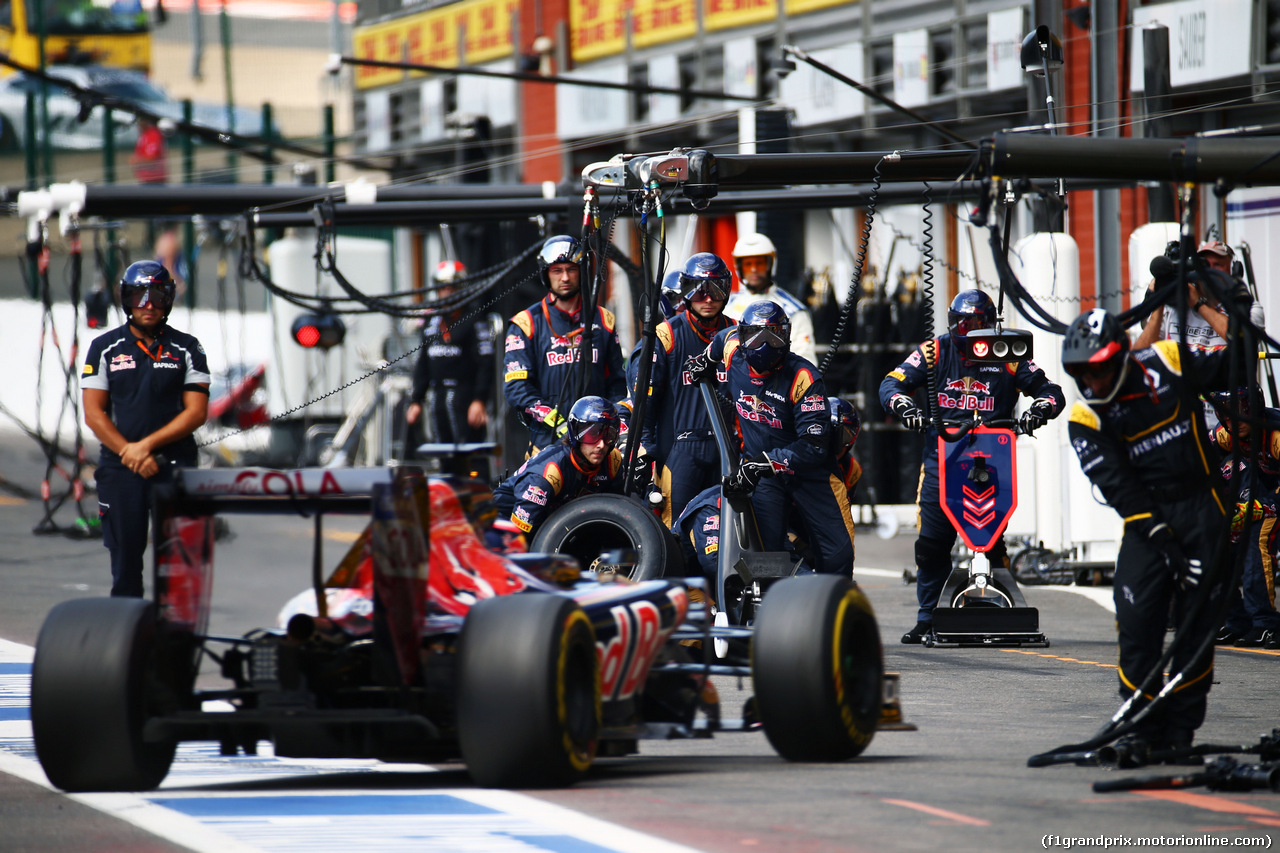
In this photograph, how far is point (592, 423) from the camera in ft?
35.5

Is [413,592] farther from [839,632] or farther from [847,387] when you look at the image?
[847,387]

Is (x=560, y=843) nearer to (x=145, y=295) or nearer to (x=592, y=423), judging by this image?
(x=592, y=423)

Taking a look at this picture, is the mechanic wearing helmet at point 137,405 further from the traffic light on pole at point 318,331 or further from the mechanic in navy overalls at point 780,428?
the traffic light on pole at point 318,331

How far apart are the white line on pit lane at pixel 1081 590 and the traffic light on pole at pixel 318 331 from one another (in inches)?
317

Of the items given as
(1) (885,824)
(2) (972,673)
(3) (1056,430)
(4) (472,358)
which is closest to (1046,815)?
(1) (885,824)

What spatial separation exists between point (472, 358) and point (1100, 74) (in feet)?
28.2

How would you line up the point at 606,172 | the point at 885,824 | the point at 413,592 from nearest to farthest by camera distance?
the point at 885,824
the point at 413,592
the point at 606,172

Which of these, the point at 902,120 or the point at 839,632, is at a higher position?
the point at 902,120

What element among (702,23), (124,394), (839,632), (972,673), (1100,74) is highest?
(702,23)

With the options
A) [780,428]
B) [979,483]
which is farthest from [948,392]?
[780,428]

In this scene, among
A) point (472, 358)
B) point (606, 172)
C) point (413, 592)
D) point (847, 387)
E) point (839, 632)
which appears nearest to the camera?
point (413, 592)

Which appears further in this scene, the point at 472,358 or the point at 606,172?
the point at 472,358

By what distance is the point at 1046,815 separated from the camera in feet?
21.7

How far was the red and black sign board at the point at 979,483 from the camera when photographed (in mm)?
12297
